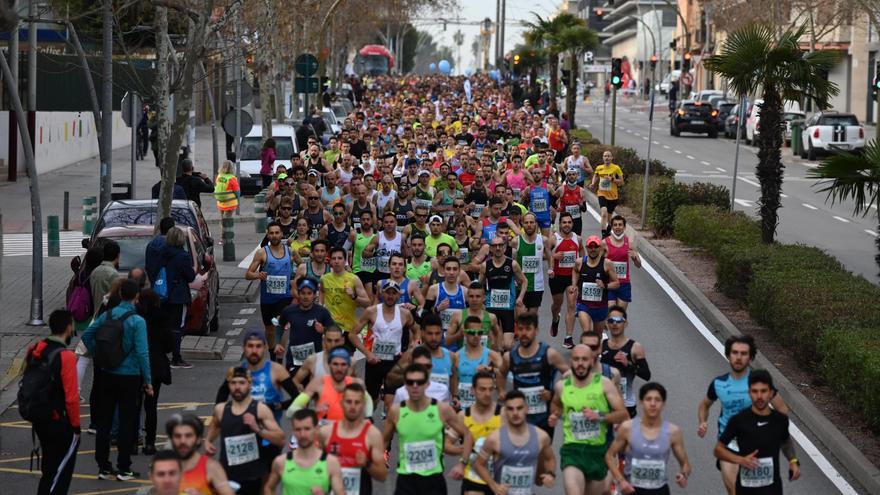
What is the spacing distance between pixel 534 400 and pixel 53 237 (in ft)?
50.4

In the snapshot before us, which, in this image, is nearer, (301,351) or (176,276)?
(301,351)

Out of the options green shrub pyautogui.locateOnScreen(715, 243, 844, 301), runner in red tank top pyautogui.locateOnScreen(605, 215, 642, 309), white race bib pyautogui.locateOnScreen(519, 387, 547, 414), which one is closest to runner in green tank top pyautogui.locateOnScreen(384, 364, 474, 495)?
white race bib pyautogui.locateOnScreen(519, 387, 547, 414)

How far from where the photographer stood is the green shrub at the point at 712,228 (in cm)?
2307

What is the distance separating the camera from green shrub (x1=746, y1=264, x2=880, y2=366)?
15375 mm

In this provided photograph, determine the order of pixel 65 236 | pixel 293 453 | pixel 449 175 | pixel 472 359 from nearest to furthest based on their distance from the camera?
pixel 293 453 → pixel 472 359 → pixel 449 175 → pixel 65 236

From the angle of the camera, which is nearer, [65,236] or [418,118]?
[65,236]

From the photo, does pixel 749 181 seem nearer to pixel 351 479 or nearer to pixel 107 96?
pixel 107 96

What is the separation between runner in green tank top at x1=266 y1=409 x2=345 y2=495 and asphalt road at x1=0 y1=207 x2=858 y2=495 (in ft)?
10.1

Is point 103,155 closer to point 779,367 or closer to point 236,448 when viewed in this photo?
point 779,367

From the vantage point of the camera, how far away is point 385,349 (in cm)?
1304

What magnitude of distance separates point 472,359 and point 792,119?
4526 cm

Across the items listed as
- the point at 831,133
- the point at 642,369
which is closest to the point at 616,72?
the point at 831,133

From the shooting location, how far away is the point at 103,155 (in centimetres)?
2203

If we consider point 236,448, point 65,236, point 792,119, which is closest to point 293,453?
point 236,448
